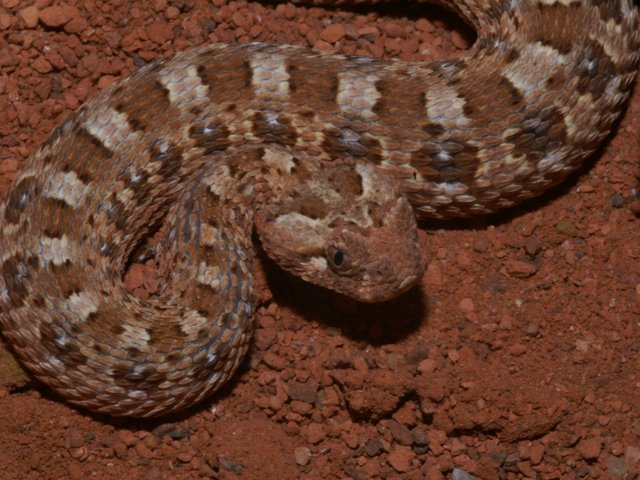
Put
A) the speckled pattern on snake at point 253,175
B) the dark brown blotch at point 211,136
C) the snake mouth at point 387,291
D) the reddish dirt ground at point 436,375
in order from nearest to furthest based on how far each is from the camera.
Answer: the snake mouth at point 387,291, the speckled pattern on snake at point 253,175, the reddish dirt ground at point 436,375, the dark brown blotch at point 211,136

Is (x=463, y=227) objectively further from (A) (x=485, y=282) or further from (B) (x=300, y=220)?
(B) (x=300, y=220)

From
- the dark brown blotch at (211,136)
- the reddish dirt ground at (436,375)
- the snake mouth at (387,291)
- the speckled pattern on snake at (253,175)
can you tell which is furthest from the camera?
the dark brown blotch at (211,136)

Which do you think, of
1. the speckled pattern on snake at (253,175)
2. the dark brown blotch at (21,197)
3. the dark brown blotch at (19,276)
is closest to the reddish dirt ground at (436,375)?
the speckled pattern on snake at (253,175)

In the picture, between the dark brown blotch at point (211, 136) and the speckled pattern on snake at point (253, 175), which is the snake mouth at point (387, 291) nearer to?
the speckled pattern on snake at point (253, 175)

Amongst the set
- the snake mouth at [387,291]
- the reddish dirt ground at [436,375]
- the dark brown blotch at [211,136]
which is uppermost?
the dark brown blotch at [211,136]

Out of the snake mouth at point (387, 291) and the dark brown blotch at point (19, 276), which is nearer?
the snake mouth at point (387, 291)

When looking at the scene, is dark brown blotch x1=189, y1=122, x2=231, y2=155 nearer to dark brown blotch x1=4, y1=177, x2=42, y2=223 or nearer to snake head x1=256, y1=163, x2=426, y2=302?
snake head x1=256, y1=163, x2=426, y2=302
